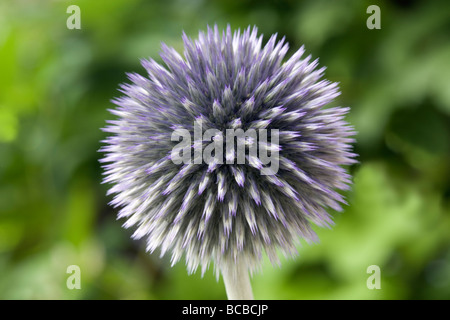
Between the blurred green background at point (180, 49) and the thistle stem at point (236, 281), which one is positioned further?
the blurred green background at point (180, 49)

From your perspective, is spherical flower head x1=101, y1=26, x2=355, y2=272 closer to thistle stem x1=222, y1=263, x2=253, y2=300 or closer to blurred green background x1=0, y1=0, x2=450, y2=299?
thistle stem x1=222, y1=263, x2=253, y2=300

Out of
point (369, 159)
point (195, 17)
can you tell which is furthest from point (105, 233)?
point (369, 159)

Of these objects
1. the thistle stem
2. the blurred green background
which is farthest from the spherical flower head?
the blurred green background

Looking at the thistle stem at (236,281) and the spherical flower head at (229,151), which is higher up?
the spherical flower head at (229,151)

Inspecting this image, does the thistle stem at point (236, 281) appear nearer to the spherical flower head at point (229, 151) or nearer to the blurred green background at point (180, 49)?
the spherical flower head at point (229, 151)

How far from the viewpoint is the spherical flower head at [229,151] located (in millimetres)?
414

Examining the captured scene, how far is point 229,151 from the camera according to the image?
1.33ft

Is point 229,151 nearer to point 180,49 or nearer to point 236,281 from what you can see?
point 236,281

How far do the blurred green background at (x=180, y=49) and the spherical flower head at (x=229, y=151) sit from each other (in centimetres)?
32

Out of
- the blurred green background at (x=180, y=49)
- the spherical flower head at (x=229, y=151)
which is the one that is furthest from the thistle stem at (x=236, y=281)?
the blurred green background at (x=180, y=49)

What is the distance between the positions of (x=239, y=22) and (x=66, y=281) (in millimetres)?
913

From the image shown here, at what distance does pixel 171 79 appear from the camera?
450mm

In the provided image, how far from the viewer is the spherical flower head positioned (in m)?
0.41
